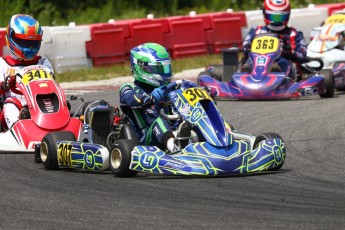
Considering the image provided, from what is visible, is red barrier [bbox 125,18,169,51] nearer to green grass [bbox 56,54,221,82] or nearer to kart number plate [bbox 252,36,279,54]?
green grass [bbox 56,54,221,82]

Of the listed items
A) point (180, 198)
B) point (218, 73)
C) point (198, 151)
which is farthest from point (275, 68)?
point (180, 198)

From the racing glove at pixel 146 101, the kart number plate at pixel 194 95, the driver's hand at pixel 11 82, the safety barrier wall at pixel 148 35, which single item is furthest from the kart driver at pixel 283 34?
the kart number plate at pixel 194 95

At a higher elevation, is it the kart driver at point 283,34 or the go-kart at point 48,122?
the go-kart at point 48,122

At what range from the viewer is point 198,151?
8.09 meters

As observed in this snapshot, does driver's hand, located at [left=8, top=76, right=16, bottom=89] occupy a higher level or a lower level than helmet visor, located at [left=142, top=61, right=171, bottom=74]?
lower

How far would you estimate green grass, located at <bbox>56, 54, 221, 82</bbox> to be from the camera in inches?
684

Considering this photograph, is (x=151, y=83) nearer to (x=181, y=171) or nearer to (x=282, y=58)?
(x=181, y=171)

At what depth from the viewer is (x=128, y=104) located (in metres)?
8.83

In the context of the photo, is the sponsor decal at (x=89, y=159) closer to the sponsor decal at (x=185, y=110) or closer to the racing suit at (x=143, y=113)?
the racing suit at (x=143, y=113)

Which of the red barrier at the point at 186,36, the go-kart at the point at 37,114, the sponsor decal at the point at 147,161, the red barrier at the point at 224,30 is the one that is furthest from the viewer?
the red barrier at the point at 224,30

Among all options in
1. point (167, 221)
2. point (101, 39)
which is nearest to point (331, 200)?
point (167, 221)

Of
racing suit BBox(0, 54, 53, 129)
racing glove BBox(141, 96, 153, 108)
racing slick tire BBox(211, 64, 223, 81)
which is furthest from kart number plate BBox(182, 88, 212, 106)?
racing slick tire BBox(211, 64, 223, 81)

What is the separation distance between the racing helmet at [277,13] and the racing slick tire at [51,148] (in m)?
6.79

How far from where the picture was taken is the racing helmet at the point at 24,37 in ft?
34.7
